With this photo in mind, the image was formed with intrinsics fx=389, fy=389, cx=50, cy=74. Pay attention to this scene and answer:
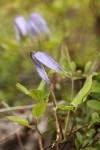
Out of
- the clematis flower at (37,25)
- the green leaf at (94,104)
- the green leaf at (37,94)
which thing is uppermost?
the clematis flower at (37,25)

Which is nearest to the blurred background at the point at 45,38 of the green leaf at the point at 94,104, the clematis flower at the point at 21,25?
the clematis flower at the point at 21,25

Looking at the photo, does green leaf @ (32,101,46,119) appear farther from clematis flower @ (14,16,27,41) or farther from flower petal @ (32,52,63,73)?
clematis flower @ (14,16,27,41)

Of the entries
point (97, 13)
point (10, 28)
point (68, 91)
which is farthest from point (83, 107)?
point (10, 28)

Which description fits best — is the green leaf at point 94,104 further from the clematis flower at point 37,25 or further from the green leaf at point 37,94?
the clematis flower at point 37,25

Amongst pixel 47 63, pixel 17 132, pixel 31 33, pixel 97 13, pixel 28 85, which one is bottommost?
pixel 17 132

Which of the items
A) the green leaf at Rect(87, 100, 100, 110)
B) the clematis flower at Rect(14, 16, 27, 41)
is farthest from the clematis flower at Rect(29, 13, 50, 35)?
the green leaf at Rect(87, 100, 100, 110)

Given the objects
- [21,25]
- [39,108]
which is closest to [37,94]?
[39,108]

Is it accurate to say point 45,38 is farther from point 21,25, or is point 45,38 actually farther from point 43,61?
point 43,61

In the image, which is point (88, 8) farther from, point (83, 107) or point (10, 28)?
point (83, 107)
